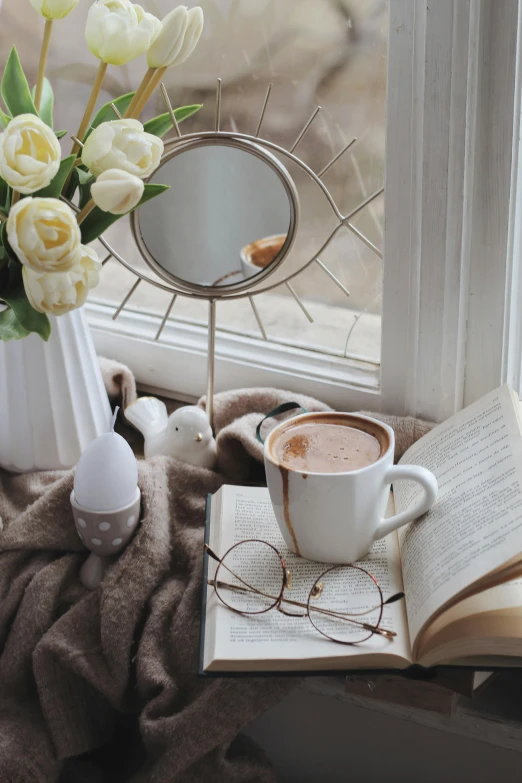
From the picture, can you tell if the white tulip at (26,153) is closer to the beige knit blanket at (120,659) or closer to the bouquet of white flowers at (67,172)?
the bouquet of white flowers at (67,172)

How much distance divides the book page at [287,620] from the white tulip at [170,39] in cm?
45

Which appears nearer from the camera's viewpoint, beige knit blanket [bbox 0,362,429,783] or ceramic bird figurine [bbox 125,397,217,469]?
beige knit blanket [bbox 0,362,429,783]

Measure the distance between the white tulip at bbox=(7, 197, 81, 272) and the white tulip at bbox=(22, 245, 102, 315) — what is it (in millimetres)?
27

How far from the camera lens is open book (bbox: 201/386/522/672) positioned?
2.18 feet

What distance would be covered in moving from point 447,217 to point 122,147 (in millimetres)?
387

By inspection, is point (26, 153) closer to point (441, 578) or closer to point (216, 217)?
point (216, 217)

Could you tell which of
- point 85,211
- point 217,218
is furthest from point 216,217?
point 85,211

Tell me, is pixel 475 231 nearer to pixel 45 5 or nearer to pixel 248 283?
pixel 248 283

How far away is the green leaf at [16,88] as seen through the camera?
0.74 metres

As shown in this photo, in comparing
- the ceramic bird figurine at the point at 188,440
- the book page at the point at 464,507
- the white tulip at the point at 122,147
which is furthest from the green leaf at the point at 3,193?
the book page at the point at 464,507

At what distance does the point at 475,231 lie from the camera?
2.96ft

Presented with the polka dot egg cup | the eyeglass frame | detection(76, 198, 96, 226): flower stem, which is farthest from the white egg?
detection(76, 198, 96, 226): flower stem

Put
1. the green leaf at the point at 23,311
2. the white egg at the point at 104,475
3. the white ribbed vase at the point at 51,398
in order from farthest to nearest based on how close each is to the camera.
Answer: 1. the white ribbed vase at the point at 51,398
2. the white egg at the point at 104,475
3. the green leaf at the point at 23,311

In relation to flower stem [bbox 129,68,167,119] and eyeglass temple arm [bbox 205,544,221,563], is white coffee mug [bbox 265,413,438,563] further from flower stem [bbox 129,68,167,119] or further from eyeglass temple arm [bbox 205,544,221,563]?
flower stem [bbox 129,68,167,119]
